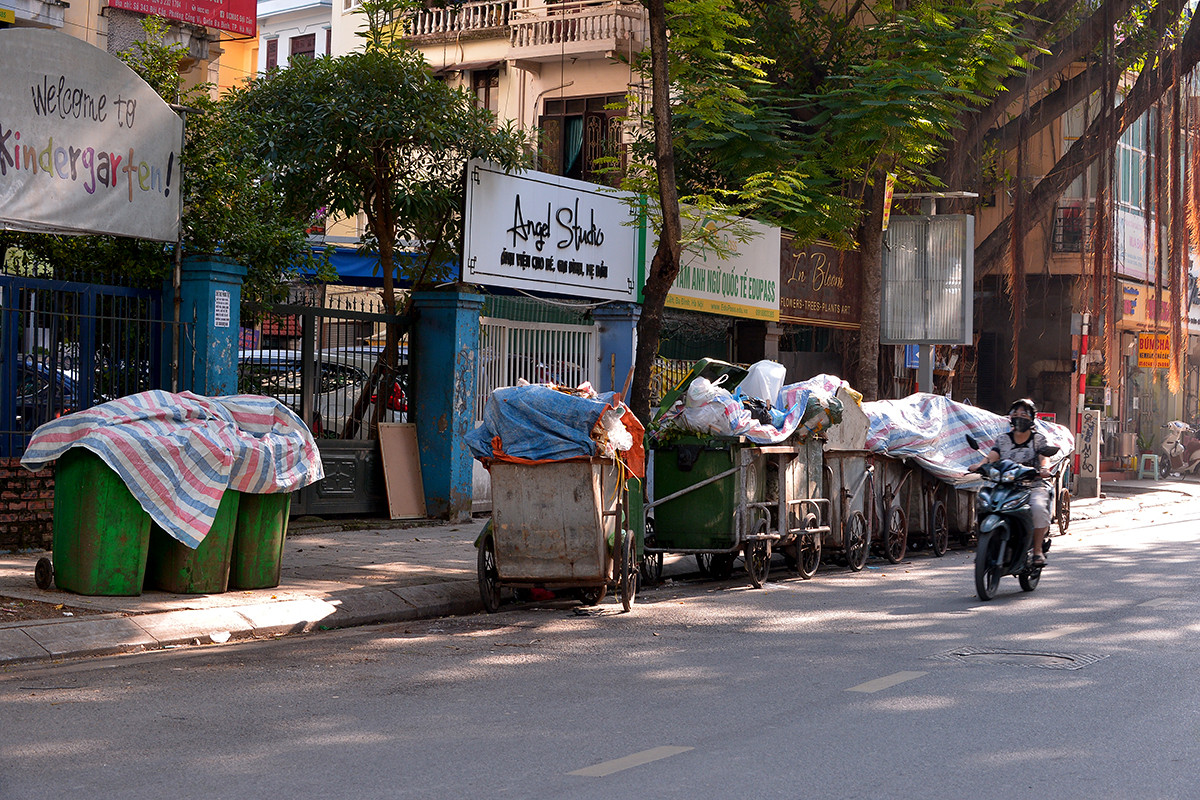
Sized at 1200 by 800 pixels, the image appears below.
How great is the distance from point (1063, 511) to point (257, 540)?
475 inches

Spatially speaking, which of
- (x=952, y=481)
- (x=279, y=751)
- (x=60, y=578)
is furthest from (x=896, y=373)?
(x=279, y=751)

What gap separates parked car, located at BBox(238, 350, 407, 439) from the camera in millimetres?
13852

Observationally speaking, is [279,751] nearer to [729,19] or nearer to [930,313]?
[729,19]

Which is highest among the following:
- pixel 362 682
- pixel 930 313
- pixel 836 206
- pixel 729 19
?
pixel 729 19

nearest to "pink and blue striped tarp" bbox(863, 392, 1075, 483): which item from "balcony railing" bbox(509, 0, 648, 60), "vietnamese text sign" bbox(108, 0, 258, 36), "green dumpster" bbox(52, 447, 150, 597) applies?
"green dumpster" bbox(52, 447, 150, 597)

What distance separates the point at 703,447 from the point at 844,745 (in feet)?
19.4

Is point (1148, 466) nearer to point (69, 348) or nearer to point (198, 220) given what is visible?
point (198, 220)

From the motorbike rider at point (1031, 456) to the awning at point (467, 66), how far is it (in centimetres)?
1719

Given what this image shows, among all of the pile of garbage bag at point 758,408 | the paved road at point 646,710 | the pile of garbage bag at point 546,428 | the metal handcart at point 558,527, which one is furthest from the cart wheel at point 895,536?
the pile of garbage bag at point 546,428

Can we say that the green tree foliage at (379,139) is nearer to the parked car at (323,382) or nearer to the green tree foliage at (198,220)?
the green tree foliage at (198,220)

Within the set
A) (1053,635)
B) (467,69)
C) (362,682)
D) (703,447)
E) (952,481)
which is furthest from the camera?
(467,69)

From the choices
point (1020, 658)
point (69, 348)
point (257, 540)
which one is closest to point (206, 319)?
point (69, 348)

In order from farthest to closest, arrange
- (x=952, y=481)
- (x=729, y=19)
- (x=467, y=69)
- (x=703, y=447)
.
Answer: (x=467, y=69), (x=729, y=19), (x=952, y=481), (x=703, y=447)

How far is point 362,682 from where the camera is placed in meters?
7.14
